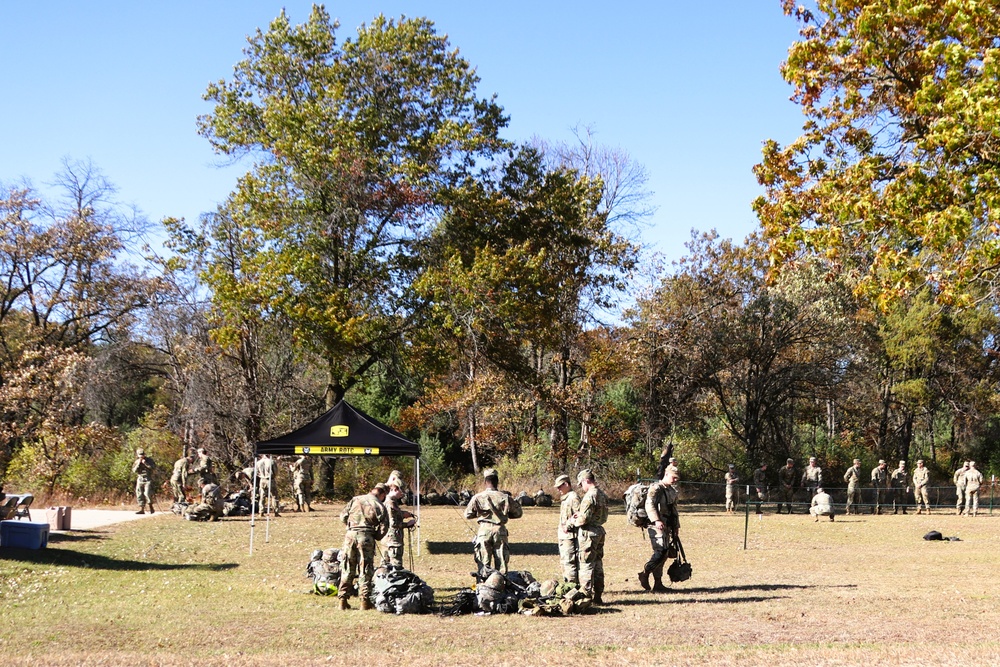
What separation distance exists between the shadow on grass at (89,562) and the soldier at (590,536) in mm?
7126

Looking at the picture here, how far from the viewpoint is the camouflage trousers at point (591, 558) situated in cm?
1385

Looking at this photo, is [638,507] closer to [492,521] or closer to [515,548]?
[492,521]

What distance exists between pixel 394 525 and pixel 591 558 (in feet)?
9.13

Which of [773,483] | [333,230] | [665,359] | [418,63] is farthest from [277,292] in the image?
[773,483]

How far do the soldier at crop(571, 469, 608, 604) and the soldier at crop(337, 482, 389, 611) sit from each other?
2.73m

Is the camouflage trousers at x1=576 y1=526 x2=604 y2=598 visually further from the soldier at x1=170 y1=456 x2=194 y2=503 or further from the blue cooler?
the soldier at x1=170 y1=456 x2=194 y2=503

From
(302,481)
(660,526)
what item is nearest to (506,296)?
(302,481)

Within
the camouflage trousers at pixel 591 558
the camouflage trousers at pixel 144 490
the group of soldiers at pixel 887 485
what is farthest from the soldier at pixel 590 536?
the group of soldiers at pixel 887 485

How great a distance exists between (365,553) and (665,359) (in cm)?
3132

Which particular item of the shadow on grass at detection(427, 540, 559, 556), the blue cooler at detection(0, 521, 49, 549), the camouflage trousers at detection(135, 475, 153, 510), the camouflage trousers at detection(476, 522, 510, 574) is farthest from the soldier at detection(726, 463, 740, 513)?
the blue cooler at detection(0, 521, 49, 549)

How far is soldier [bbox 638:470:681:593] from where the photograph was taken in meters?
14.8

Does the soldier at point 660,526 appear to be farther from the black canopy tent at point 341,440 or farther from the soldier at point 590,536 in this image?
the black canopy tent at point 341,440

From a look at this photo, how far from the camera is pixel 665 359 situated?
43656mm

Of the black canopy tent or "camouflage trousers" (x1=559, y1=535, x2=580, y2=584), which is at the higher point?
the black canopy tent
